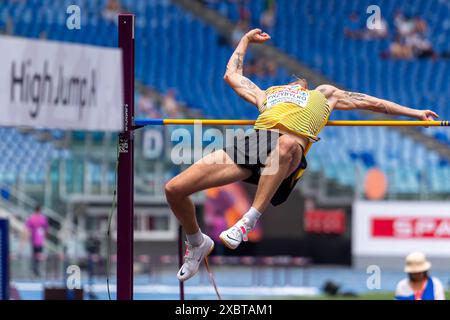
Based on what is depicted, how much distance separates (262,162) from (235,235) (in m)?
0.57

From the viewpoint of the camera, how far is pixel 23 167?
734 inches

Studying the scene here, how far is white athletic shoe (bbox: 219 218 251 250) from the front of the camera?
743cm

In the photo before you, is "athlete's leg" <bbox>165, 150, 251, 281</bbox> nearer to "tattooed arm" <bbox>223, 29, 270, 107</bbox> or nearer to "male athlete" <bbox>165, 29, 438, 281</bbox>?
"male athlete" <bbox>165, 29, 438, 281</bbox>

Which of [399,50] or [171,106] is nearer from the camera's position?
[171,106]

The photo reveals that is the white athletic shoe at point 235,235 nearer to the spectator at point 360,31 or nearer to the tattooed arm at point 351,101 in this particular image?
the tattooed arm at point 351,101

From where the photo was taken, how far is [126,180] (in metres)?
7.82

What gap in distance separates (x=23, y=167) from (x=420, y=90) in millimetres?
7647

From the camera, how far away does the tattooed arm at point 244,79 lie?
8195mm

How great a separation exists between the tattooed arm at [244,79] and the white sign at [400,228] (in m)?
11.0

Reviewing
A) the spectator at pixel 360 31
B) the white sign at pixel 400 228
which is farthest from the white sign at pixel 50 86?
the spectator at pixel 360 31

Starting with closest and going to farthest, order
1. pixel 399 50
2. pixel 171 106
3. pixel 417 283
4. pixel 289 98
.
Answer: pixel 289 98
pixel 417 283
pixel 171 106
pixel 399 50

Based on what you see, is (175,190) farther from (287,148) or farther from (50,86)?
(50,86)

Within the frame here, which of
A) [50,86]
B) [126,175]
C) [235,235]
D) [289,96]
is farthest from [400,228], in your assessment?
[235,235]
